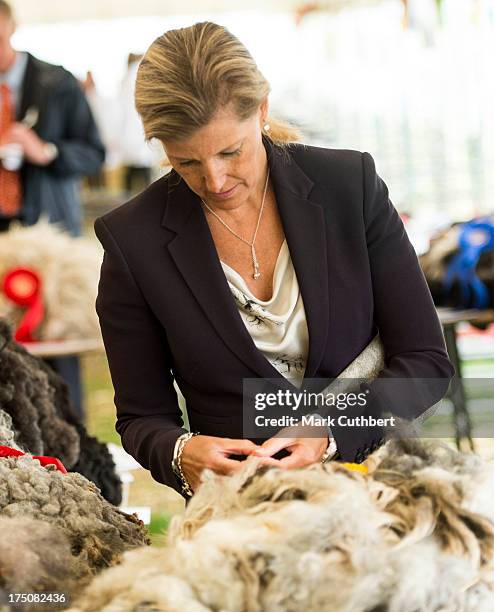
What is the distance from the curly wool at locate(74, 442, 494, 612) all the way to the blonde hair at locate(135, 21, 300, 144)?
1.99 feet

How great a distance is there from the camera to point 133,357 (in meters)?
1.65

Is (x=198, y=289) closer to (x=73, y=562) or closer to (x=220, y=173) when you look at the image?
(x=220, y=173)

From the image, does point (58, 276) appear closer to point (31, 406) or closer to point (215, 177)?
point (31, 406)

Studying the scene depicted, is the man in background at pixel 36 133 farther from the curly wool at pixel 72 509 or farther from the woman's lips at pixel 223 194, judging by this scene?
the curly wool at pixel 72 509

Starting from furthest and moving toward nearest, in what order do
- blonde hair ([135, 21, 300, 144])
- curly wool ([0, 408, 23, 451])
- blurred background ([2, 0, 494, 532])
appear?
blurred background ([2, 0, 494, 532]) → curly wool ([0, 408, 23, 451]) → blonde hair ([135, 21, 300, 144])

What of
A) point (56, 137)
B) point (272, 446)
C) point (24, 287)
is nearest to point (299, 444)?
point (272, 446)

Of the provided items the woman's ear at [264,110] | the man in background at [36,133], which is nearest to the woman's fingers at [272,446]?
the woman's ear at [264,110]

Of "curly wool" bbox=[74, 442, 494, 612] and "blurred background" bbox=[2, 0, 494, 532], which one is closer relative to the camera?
"curly wool" bbox=[74, 442, 494, 612]

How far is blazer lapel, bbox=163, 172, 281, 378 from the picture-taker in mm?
1576

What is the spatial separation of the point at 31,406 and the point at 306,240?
563 millimetres

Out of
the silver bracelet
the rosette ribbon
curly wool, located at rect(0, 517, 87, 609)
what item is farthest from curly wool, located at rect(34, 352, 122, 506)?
the rosette ribbon

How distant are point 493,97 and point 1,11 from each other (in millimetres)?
6093

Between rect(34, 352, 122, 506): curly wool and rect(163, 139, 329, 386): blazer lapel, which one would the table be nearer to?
rect(34, 352, 122, 506): curly wool

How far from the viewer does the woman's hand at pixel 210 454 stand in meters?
1.34
